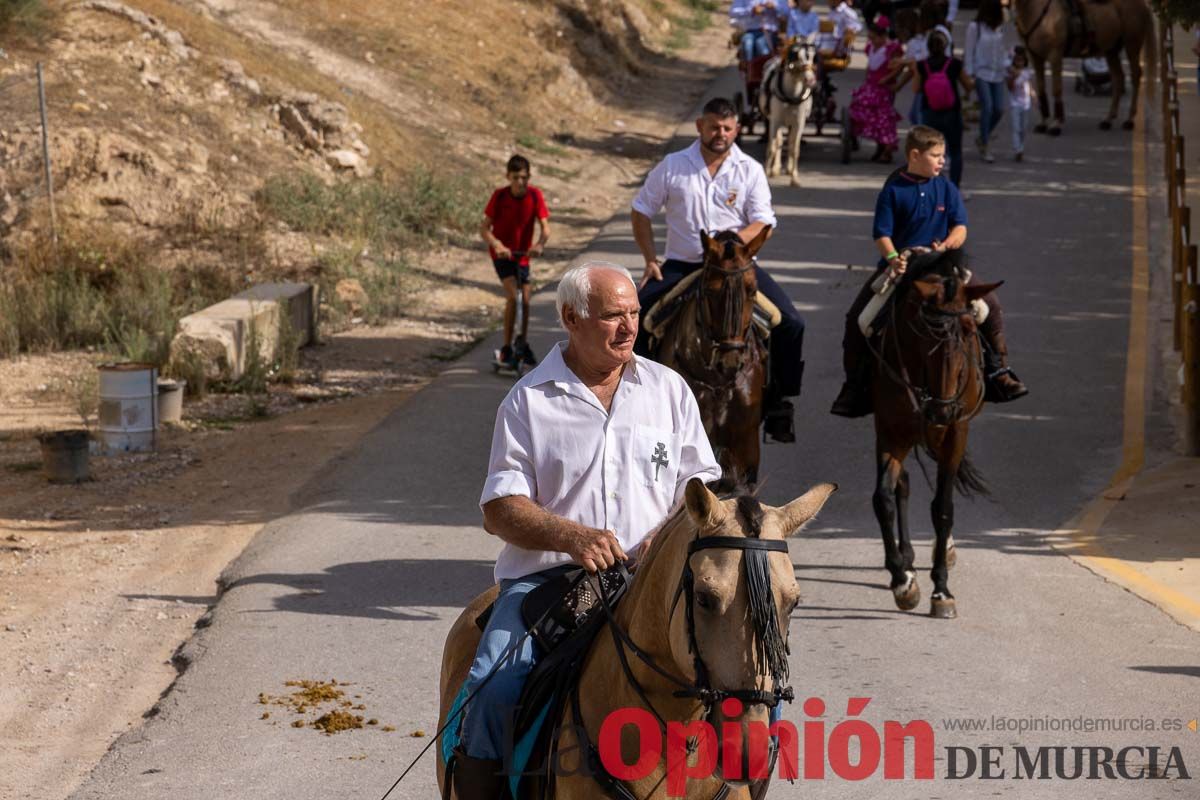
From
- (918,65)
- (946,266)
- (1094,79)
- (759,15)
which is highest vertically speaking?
(759,15)

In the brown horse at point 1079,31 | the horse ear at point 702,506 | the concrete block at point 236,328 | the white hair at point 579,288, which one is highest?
the brown horse at point 1079,31

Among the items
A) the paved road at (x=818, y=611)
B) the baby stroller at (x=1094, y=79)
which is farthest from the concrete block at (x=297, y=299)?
the baby stroller at (x=1094, y=79)

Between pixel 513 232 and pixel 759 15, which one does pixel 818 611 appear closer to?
pixel 513 232

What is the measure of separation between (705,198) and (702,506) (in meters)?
7.52

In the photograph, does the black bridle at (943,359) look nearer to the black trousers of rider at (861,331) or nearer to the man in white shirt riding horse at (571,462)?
the black trousers of rider at (861,331)

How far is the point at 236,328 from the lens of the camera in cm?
1666

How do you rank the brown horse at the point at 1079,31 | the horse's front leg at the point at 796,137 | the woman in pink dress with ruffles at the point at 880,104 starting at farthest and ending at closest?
the brown horse at the point at 1079,31 → the woman in pink dress with ruffles at the point at 880,104 → the horse's front leg at the point at 796,137

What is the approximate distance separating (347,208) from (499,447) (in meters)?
18.3

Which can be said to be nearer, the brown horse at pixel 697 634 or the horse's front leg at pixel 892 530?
the brown horse at pixel 697 634

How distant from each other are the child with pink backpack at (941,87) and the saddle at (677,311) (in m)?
12.0

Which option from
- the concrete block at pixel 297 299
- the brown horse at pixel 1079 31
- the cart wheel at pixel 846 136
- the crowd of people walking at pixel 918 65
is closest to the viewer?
the concrete block at pixel 297 299

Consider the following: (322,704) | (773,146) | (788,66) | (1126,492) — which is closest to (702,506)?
(322,704)

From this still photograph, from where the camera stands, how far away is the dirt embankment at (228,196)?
33.4 ft

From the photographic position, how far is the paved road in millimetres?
7832
